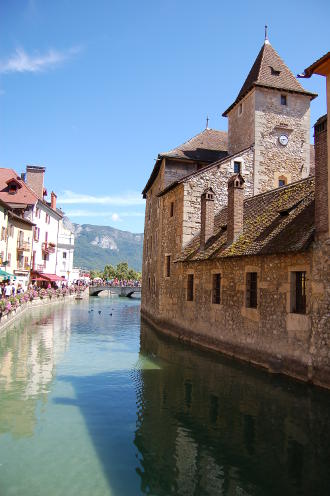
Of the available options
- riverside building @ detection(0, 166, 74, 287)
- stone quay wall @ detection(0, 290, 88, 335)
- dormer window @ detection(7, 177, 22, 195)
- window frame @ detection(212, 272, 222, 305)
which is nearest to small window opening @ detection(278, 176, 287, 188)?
window frame @ detection(212, 272, 222, 305)

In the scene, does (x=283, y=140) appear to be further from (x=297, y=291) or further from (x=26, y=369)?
(x=26, y=369)

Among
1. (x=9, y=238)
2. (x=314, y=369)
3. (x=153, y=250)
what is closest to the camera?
(x=314, y=369)

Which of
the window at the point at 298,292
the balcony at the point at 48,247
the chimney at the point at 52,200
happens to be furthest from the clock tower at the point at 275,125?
the chimney at the point at 52,200

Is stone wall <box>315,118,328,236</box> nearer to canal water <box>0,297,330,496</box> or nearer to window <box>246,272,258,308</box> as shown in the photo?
window <box>246,272,258,308</box>

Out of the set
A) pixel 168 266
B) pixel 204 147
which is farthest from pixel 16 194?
pixel 168 266

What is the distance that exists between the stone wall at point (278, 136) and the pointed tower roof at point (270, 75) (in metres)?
0.36

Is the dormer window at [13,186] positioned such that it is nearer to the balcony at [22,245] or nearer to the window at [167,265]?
the balcony at [22,245]

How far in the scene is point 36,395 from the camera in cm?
972

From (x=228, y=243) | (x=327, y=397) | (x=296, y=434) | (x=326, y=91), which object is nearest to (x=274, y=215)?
(x=228, y=243)

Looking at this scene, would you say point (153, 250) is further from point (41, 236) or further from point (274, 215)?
point (41, 236)

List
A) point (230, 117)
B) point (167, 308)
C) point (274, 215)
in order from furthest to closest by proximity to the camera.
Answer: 1. point (230, 117)
2. point (167, 308)
3. point (274, 215)

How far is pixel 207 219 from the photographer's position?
716 inches

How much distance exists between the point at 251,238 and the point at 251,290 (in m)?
1.77

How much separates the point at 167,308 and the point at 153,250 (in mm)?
7164
